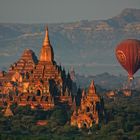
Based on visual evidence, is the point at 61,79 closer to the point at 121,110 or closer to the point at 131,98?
the point at 121,110

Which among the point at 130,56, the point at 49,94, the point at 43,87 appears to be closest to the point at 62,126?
the point at 49,94

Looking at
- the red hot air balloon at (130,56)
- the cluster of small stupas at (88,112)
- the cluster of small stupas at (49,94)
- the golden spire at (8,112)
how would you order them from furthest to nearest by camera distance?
1. the red hot air balloon at (130,56)
2. the golden spire at (8,112)
3. the cluster of small stupas at (49,94)
4. the cluster of small stupas at (88,112)

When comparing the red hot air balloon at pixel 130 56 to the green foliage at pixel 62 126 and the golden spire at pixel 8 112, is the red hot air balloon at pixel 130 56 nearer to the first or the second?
the green foliage at pixel 62 126

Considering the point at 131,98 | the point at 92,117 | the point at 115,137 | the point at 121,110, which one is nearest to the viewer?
the point at 115,137

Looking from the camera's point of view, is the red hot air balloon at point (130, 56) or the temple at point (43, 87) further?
the red hot air balloon at point (130, 56)

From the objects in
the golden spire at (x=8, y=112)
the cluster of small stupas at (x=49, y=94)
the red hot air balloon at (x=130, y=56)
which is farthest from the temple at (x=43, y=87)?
the red hot air balloon at (x=130, y=56)

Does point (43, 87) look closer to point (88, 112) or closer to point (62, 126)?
point (88, 112)

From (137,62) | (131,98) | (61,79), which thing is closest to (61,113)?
(61,79)

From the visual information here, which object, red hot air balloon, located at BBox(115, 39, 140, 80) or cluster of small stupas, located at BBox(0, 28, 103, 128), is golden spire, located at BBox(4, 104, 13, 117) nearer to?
cluster of small stupas, located at BBox(0, 28, 103, 128)
